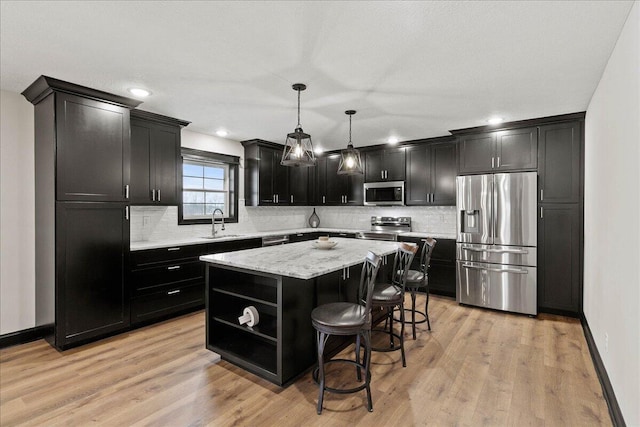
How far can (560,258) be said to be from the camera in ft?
13.3

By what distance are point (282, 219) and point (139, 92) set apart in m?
3.61

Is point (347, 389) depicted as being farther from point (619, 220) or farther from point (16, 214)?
point (16, 214)

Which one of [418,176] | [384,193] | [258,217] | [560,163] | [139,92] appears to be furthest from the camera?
[258,217]

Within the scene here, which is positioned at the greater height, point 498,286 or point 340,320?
point 340,320

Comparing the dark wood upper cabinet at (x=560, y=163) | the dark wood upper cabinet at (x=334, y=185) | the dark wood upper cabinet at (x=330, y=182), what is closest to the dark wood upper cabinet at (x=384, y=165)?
the dark wood upper cabinet at (x=334, y=185)

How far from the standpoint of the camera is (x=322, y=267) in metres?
2.37

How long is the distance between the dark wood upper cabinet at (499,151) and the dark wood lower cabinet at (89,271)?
4.40m

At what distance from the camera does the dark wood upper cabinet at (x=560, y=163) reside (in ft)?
12.9

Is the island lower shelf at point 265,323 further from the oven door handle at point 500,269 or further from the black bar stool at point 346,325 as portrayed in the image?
the oven door handle at point 500,269

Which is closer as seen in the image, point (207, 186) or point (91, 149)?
point (91, 149)

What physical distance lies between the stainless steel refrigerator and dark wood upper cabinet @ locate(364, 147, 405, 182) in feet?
3.89

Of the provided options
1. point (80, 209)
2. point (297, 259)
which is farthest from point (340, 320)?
point (80, 209)

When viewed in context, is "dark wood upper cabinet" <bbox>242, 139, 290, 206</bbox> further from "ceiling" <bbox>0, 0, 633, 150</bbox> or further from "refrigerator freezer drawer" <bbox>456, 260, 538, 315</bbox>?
"refrigerator freezer drawer" <bbox>456, 260, 538, 315</bbox>

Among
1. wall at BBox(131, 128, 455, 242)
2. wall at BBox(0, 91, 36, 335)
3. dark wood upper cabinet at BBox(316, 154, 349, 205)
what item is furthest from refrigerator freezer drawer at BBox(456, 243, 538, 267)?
wall at BBox(0, 91, 36, 335)
